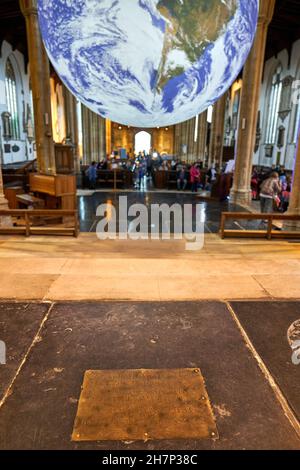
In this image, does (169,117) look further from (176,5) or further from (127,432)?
(127,432)

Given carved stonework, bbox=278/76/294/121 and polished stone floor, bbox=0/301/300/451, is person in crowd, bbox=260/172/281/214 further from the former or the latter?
carved stonework, bbox=278/76/294/121

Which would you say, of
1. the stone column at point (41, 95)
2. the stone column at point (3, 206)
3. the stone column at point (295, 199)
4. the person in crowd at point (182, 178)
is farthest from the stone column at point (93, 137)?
the stone column at point (295, 199)

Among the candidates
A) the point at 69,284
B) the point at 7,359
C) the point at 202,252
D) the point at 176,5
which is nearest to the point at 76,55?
the point at 176,5

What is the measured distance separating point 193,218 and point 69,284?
6147mm

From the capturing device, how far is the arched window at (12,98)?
2241 centimetres

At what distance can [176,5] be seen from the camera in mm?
A: 3154

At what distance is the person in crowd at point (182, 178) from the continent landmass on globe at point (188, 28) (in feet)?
42.1

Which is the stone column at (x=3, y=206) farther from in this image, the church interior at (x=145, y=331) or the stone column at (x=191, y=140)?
the stone column at (x=191, y=140)

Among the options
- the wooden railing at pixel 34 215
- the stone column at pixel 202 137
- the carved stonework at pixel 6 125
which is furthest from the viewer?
the stone column at pixel 202 137

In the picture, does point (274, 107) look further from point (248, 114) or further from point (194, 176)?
point (248, 114)

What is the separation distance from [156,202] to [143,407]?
35.1 ft

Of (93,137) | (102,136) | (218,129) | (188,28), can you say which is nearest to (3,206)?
(188,28)

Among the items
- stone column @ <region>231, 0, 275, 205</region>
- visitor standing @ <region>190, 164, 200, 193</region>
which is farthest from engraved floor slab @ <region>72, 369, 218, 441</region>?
visitor standing @ <region>190, 164, 200, 193</region>

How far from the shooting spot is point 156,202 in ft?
41.4
